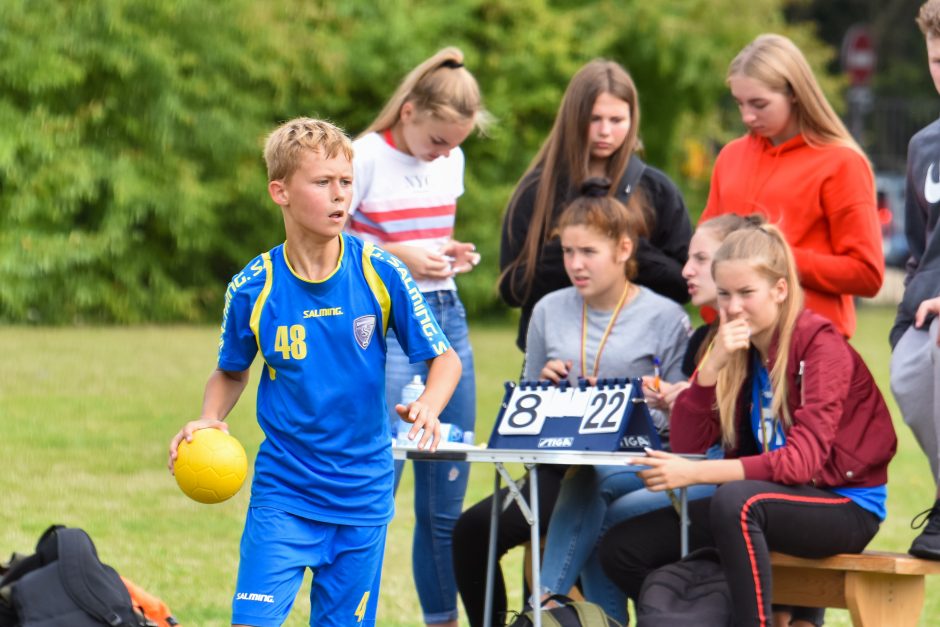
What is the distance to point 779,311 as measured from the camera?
16.4 feet

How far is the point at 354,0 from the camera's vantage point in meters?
16.1

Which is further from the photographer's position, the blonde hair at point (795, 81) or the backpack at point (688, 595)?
the blonde hair at point (795, 81)

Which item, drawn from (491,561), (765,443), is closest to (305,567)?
(491,561)

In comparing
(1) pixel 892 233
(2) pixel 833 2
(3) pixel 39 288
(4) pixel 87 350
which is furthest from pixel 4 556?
(2) pixel 833 2

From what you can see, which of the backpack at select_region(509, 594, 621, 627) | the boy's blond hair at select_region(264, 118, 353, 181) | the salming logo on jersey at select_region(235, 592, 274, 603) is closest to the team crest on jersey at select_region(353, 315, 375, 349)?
the boy's blond hair at select_region(264, 118, 353, 181)

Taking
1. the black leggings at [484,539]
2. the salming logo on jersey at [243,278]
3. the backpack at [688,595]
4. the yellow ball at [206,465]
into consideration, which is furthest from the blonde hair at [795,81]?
the yellow ball at [206,465]

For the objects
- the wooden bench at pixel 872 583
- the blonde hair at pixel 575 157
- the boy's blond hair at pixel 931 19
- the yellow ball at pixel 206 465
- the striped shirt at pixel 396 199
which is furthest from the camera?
the blonde hair at pixel 575 157

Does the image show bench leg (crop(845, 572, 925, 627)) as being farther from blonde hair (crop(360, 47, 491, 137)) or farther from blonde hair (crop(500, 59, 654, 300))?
blonde hair (crop(360, 47, 491, 137))

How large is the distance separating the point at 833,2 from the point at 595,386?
31.0 metres

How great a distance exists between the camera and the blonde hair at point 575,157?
5707mm

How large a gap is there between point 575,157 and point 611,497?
130 cm

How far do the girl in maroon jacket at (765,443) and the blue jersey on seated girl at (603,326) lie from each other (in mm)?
231

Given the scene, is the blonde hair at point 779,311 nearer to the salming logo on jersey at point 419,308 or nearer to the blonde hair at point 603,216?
the blonde hair at point 603,216

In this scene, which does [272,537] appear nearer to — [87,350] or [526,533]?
[526,533]
